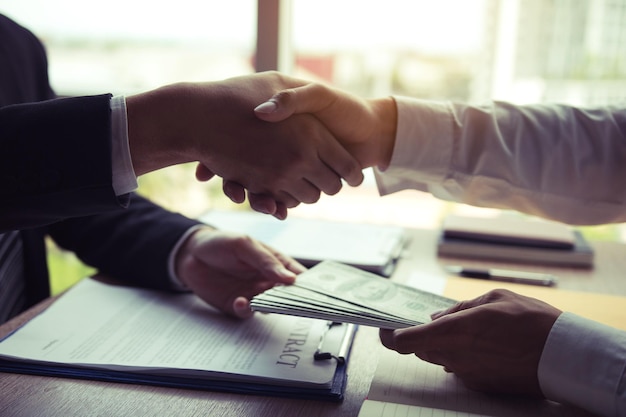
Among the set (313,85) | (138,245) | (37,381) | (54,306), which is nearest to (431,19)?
(313,85)

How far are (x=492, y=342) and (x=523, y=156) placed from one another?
0.54 m

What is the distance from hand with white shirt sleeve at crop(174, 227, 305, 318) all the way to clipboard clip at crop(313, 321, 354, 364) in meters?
0.10

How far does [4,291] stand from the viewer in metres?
1.21

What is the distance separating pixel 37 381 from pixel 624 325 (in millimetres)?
804

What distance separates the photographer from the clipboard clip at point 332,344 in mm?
804

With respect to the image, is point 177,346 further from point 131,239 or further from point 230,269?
point 131,239

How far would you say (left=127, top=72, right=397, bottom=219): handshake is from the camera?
36.2 inches

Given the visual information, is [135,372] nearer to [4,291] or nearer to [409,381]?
[409,381]

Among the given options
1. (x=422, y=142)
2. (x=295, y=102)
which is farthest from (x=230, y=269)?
(x=422, y=142)

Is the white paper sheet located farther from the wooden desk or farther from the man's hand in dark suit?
the man's hand in dark suit

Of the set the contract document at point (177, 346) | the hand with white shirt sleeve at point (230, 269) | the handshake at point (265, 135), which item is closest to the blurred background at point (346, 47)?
the handshake at point (265, 135)

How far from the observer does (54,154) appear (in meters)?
0.82

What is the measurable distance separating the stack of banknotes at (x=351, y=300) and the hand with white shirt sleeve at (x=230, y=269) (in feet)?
0.18

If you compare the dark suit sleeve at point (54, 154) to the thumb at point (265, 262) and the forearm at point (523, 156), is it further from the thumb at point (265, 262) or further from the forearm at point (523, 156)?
the forearm at point (523, 156)
